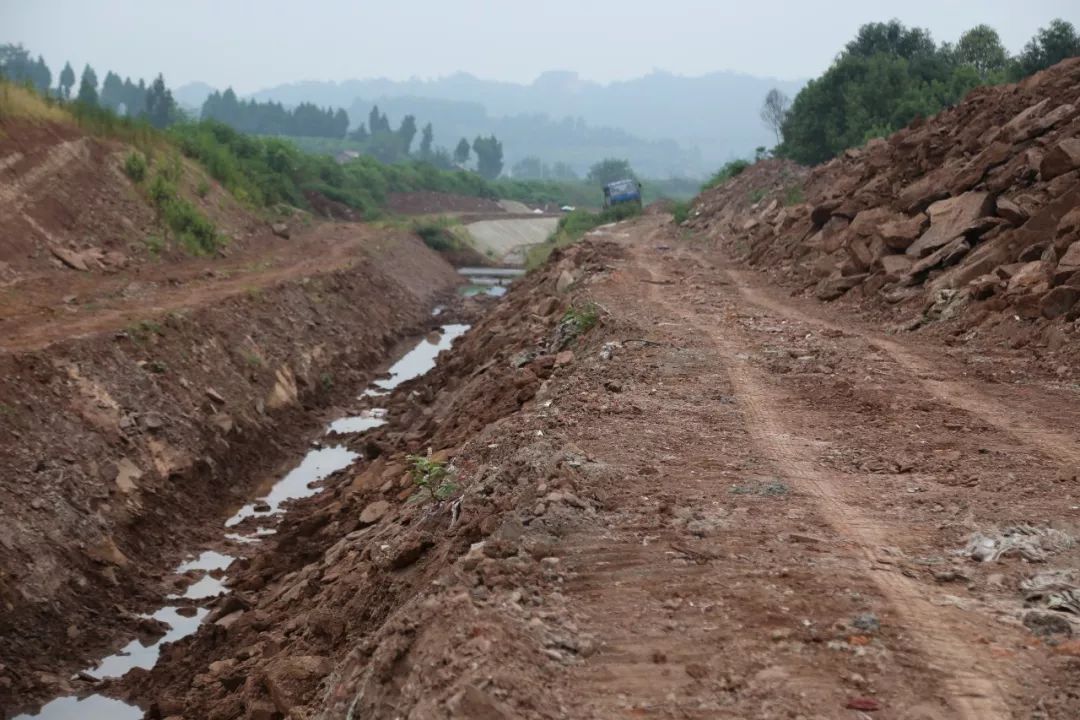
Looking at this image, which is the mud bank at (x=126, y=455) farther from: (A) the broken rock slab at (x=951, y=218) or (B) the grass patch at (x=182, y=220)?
(A) the broken rock slab at (x=951, y=218)

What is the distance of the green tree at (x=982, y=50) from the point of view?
44.6 meters

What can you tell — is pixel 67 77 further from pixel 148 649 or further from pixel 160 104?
pixel 148 649

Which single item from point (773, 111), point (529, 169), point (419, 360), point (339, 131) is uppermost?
point (339, 131)

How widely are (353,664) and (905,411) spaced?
19.3 feet

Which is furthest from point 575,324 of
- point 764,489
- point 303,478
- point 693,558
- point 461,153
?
point 461,153

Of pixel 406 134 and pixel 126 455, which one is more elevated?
pixel 406 134

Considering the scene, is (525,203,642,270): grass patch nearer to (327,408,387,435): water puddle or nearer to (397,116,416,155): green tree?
(327,408,387,435): water puddle

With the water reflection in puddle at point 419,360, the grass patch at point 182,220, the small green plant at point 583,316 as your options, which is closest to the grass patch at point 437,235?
the water reflection in puddle at point 419,360

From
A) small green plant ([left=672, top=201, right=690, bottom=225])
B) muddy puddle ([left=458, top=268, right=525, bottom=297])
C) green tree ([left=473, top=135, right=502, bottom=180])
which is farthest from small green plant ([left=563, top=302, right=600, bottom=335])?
green tree ([left=473, top=135, right=502, bottom=180])

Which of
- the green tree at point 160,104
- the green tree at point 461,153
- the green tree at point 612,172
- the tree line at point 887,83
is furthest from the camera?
the green tree at point 461,153

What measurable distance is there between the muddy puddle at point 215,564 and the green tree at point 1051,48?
933 inches

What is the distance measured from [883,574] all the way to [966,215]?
11388 millimetres

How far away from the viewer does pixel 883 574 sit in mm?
5988

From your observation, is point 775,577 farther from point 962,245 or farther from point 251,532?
point 962,245
